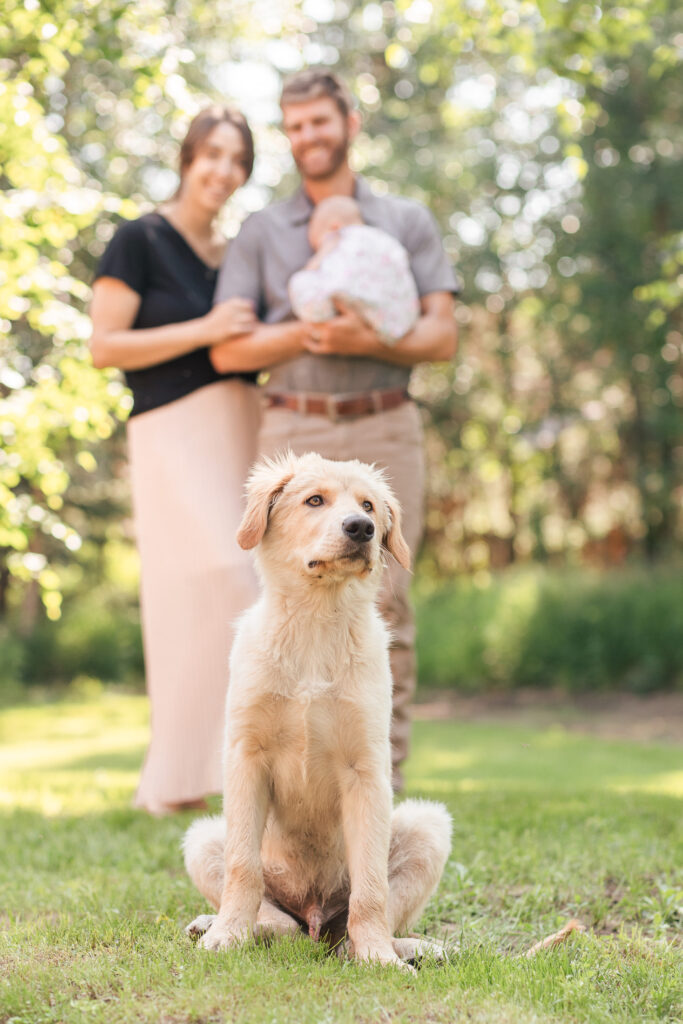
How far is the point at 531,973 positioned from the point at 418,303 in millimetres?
2826

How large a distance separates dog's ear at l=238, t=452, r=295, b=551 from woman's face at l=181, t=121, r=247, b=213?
2.50 metres

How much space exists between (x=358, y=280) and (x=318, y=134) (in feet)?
2.54

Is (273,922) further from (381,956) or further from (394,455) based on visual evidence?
(394,455)

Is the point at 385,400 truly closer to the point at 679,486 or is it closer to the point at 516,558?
the point at 679,486

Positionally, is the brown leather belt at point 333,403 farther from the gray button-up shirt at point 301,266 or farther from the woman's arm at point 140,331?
the woman's arm at point 140,331

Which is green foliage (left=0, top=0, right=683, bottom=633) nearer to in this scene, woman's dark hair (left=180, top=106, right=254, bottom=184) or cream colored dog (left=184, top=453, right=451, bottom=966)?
woman's dark hair (left=180, top=106, right=254, bottom=184)

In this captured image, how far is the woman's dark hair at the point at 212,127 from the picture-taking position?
5.23 m

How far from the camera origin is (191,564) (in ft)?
17.2

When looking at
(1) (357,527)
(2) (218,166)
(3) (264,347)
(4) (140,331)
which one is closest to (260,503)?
(1) (357,527)

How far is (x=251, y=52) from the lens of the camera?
17.2 m

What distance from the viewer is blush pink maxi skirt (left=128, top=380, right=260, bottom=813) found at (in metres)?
5.17

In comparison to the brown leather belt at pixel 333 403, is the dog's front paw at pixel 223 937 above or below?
below

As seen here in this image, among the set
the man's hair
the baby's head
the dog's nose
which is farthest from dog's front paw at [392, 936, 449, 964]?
the man's hair

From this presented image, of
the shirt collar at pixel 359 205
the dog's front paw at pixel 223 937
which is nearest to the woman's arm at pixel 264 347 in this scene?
the shirt collar at pixel 359 205
